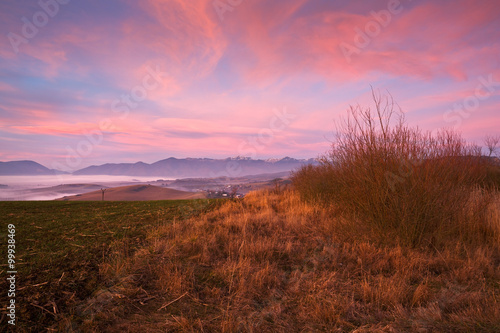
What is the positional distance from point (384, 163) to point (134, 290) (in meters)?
4.43

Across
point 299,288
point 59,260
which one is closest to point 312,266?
point 299,288

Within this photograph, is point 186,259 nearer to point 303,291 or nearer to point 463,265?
point 303,291

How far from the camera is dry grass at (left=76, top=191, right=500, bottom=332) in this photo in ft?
7.89

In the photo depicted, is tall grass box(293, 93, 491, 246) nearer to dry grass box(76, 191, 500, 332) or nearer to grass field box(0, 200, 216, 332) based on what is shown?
dry grass box(76, 191, 500, 332)

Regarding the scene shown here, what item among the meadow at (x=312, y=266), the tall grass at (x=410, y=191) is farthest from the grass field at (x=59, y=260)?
the tall grass at (x=410, y=191)

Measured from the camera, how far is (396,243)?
4480mm

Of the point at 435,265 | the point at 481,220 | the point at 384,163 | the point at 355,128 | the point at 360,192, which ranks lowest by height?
the point at 435,265

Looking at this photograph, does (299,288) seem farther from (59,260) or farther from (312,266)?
(59,260)

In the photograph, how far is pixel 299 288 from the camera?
3.13m

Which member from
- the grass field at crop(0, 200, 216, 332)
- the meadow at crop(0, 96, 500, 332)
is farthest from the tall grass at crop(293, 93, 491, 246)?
the grass field at crop(0, 200, 216, 332)

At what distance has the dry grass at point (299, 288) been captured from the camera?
240cm

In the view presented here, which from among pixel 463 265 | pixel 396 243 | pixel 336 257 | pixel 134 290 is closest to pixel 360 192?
pixel 396 243

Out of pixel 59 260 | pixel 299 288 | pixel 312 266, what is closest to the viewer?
pixel 299 288

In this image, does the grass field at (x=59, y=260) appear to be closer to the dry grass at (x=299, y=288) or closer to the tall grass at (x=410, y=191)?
the dry grass at (x=299, y=288)
